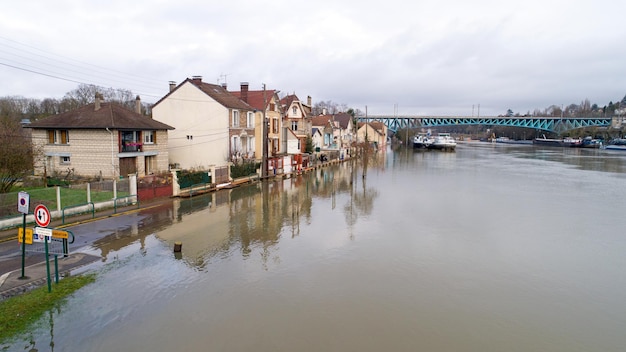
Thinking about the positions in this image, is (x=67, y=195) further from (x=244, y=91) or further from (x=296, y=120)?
(x=296, y=120)

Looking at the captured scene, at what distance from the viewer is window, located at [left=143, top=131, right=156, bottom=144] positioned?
31388 millimetres

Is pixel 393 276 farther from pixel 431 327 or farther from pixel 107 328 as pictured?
pixel 107 328

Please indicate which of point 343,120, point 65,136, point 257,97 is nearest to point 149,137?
point 65,136

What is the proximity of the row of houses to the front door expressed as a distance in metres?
0.05

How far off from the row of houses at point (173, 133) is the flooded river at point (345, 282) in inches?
304

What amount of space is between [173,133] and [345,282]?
28.9 m

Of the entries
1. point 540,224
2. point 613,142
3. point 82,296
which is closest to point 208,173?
point 82,296

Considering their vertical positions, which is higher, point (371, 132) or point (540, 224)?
point (371, 132)

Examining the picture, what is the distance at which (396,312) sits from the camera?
1151cm

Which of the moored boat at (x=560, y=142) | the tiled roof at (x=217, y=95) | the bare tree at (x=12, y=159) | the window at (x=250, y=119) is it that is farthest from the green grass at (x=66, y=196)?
the moored boat at (x=560, y=142)

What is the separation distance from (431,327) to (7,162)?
2098 centimetres

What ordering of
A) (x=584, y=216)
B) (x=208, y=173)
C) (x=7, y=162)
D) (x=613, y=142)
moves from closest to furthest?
1. (x=7, y=162)
2. (x=584, y=216)
3. (x=208, y=173)
4. (x=613, y=142)

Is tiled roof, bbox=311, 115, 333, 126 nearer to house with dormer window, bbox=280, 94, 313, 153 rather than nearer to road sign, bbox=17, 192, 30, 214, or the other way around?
Result: house with dormer window, bbox=280, 94, 313, 153

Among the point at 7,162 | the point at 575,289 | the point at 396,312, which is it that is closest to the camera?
the point at 396,312
